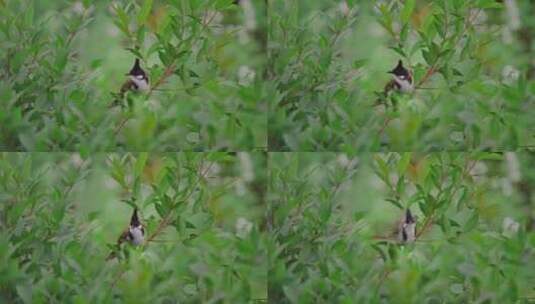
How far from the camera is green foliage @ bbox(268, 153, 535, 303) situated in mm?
2252

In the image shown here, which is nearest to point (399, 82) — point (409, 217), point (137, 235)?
point (409, 217)

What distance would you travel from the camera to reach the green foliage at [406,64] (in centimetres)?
227

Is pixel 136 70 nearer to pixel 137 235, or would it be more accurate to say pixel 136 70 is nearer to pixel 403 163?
pixel 137 235

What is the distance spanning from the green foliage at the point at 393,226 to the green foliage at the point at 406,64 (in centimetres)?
6

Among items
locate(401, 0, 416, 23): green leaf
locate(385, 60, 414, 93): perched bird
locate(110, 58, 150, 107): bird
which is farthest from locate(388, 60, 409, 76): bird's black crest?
locate(110, 58, 150, 107): bird

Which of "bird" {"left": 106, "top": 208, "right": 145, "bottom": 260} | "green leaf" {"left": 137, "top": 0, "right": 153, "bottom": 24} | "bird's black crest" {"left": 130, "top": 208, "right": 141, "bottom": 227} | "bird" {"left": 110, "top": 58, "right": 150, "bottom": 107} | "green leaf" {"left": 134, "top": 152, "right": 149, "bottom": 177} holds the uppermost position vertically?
"green leaf" {"left": 137, "top": 0, "right": 153, "bottom": 24}

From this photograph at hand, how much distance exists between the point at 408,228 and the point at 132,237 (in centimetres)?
74

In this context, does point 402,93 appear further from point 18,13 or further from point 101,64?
point 18,13

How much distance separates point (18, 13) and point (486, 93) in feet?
4.15

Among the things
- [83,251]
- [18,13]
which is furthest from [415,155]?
[18,13]

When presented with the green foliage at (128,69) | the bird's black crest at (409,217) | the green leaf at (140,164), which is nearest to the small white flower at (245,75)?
the green foliage at (128,69)

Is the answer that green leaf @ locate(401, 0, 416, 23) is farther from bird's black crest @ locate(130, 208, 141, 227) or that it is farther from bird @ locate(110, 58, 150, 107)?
bird's black crest @ locate(130, 208, 141, 227)

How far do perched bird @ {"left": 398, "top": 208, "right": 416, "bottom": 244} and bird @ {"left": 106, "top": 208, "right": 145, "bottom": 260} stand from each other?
2.28 ft

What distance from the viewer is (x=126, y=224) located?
2.27m
